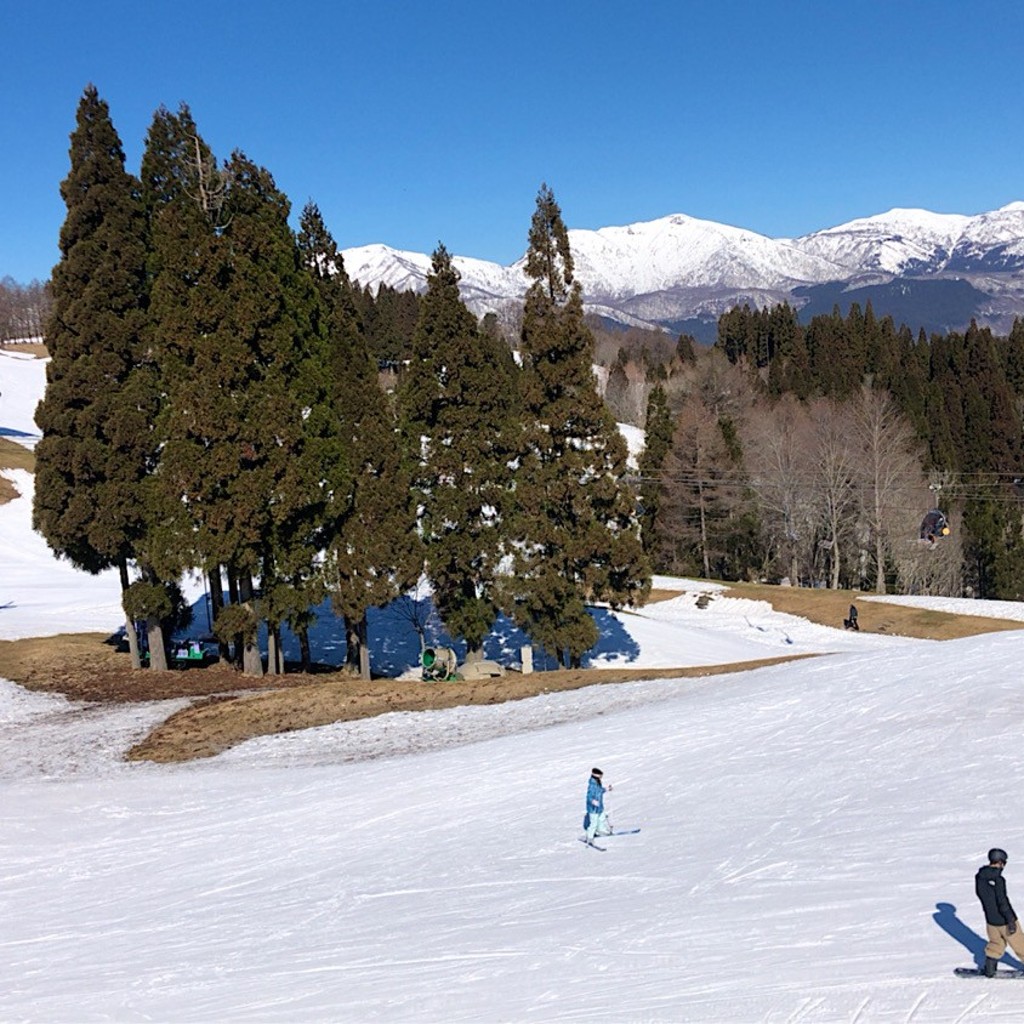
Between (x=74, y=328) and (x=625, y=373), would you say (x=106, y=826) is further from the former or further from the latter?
(x=625, y=373)

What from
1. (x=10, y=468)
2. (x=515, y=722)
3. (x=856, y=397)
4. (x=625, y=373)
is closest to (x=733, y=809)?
(x=515, y=722)

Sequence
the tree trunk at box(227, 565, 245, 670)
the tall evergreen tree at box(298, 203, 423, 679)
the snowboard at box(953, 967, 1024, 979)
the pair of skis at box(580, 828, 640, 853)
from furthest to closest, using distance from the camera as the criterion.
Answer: the tall evergreen tree at box(298, 203, 423, 679) → the tree trunk at box(227, 565, 245, 670) → the pair of skis at box(580, 828, 640, 853) → the snowboard at box(953, 967, 1024, 979)

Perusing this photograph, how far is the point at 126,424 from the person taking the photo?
998 inches

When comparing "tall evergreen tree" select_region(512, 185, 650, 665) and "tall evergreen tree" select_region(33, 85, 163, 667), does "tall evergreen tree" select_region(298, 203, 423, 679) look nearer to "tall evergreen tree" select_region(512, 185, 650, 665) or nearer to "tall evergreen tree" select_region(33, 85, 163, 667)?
"tall evergreen tree" select_region(512, 185, 650, 665)

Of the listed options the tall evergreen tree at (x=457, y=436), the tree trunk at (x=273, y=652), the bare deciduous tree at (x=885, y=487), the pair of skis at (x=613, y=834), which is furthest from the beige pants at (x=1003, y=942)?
the bare deciduous tree at (x=885, y=487)

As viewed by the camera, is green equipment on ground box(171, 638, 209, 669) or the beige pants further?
green equipment on ground box(171, 638, 209, 669)

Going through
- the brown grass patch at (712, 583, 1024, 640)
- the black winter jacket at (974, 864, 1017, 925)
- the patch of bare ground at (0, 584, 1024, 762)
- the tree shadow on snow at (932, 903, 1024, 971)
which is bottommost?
the brown grass patch at (712, 583, 1024, 640)

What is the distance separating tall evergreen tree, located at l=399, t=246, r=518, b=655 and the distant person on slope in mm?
15834

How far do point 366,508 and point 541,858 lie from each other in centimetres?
1600

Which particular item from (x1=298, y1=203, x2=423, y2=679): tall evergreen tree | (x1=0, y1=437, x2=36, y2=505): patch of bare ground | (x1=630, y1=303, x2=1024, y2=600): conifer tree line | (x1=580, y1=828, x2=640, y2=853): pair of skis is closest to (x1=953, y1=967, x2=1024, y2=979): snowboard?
(x1=580, y1=828, x2=640, y2=853): pair of skis

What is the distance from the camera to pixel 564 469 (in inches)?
1130

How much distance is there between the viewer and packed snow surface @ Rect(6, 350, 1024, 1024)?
965 cm

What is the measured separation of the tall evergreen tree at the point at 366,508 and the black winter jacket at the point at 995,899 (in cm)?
2074

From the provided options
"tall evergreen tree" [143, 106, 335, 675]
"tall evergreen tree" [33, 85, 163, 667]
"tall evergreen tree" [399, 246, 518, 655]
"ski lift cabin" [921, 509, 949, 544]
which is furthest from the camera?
"ski lift cabin" [921, 509, 949, 544]
